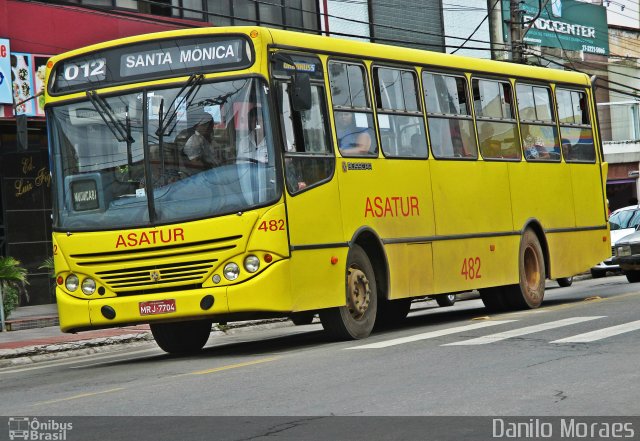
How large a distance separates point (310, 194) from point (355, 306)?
1543mm

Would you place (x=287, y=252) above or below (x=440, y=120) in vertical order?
below

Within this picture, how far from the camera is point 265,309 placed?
43.5ft

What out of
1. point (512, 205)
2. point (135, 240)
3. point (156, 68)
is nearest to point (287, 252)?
point (135, 240)

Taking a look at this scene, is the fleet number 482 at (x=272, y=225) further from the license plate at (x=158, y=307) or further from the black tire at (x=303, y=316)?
the black tire at (x=303, y=316)

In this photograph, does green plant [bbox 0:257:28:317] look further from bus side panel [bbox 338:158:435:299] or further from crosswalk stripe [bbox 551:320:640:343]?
crosswalk stripe [bbox 551:320:640:343]

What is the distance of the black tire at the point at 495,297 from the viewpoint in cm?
1934

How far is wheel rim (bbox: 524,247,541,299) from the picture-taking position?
19359 millimetres

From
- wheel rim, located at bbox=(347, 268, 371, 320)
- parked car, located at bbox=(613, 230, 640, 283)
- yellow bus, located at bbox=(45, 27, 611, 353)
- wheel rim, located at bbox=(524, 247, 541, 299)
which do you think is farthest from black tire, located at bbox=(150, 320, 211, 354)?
parked car, located at bbox=(613, 230, 640, 283)

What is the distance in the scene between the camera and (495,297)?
1941 cm

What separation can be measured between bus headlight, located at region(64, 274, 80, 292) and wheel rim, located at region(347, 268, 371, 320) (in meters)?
3.00

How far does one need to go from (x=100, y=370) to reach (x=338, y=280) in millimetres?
2736

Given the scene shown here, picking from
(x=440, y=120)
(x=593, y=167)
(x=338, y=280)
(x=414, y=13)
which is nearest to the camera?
(x=338, y=280)

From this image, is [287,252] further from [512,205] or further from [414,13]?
[414,13]
